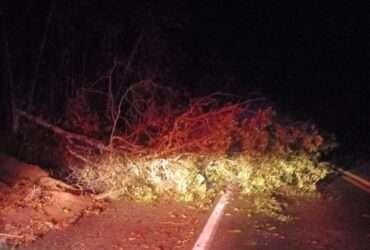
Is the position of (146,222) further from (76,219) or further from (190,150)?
(190,150)

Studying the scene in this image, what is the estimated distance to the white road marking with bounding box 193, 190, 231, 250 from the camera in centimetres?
801

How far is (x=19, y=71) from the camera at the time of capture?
15.9 metres

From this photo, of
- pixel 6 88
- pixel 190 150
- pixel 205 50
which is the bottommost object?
pixel 190 150

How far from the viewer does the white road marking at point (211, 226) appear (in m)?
8.01

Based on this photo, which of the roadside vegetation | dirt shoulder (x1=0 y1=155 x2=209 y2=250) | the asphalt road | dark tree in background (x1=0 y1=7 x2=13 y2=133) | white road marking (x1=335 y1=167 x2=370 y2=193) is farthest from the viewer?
dark tree in background (x1=0 y1=7 x2=13 y2=133)

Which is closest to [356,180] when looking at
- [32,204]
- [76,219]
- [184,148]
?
[184,148]

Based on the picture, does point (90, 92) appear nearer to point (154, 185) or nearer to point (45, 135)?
point (45, 135)

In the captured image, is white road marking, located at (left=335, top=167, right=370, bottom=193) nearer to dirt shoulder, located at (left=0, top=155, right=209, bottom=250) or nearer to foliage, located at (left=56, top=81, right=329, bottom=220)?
foliage, located at (left=56, top=81, right=329, bottom=220)

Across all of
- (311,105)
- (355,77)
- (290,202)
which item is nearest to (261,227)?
(290,202)

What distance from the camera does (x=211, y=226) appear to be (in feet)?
29.6

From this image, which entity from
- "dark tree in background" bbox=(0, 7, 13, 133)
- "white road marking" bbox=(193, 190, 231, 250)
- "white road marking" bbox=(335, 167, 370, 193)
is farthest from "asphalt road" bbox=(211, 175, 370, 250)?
"dark tree in background" bbox=(0, 7, 13, 133)

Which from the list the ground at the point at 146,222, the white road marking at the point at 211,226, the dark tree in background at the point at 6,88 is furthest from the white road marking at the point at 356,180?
the dark tree in background at the point at 6,88

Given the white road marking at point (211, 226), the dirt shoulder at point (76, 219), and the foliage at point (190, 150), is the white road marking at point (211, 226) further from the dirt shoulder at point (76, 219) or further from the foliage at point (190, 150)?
the foliage at point (190, 150)

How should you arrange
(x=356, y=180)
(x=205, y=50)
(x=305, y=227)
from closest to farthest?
(x=305, y=227) < (x=356, y=180) < (x=205, y=50)
